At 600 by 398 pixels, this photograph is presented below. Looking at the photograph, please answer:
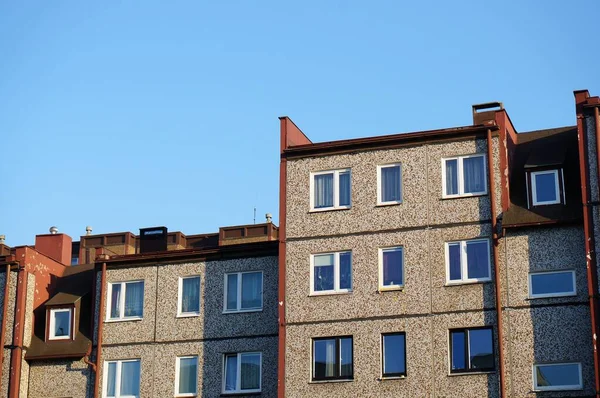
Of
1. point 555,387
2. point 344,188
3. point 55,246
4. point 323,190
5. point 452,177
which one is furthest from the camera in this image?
point 55,246

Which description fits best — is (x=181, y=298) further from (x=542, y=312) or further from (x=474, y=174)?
(x=542, y=312)

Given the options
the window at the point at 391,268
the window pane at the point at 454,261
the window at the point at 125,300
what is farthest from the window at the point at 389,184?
the window at the point at 125,300

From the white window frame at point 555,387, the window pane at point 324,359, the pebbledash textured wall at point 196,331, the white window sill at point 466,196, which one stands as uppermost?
the white window sill at point 466,196

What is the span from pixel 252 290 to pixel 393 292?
666cm

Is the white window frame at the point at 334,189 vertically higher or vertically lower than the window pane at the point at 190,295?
higher

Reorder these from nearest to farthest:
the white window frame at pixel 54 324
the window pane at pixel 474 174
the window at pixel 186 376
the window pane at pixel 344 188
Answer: the window pane at pixel 474 174 → the window pane at pixel 344 188 → the window at pixel 186 376 → the white window frame at pixel 54 324

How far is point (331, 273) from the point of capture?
42.2 m

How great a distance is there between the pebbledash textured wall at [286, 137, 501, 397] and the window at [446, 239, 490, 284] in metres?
0.24

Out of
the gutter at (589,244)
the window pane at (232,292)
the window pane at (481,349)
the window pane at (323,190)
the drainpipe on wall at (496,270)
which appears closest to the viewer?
the gutter at (589,244)

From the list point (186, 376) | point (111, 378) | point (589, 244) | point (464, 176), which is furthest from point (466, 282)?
point (111, 378)

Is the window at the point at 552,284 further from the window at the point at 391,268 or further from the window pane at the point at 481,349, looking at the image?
the window at the point at 391,268

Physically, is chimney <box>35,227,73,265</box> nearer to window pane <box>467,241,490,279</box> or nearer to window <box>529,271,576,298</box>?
window pane <box>467,241,490,279</box>

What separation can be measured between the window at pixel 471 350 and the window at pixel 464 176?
4.95m

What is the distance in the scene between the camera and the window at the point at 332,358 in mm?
40938
